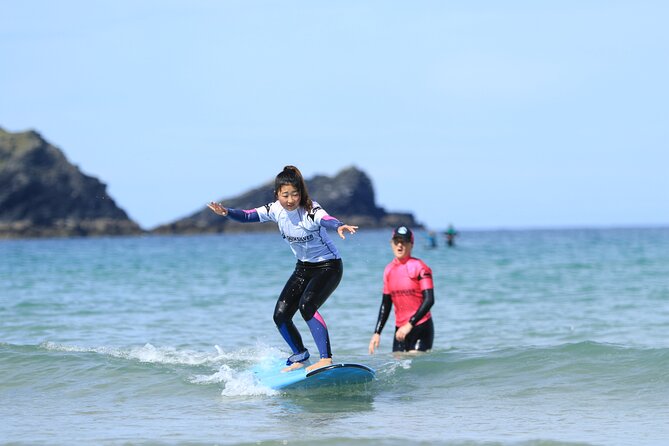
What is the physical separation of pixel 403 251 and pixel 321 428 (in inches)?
120

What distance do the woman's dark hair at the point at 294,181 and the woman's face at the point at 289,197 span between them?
3 cm

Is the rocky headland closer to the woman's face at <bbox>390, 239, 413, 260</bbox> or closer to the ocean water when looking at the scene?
the ocean water

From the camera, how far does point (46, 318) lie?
1706cm

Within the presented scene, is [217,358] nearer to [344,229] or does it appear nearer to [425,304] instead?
[425,304]

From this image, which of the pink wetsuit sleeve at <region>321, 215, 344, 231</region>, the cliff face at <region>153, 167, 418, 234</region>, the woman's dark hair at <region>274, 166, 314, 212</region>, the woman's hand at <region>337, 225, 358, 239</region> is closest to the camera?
the woman's hand at <region>337, 225, 358, 239</region>

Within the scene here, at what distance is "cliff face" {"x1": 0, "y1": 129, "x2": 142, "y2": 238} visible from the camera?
13512cm

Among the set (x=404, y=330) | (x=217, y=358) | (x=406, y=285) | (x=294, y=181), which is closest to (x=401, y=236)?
(x=406, y=285)

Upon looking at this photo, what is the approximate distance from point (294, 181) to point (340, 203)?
6663 inches

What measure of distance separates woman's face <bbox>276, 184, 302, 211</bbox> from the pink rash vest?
1955 millimetres

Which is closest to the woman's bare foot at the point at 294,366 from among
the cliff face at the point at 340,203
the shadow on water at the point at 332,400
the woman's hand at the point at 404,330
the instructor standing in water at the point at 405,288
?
the shadow on water at the point at 332,400

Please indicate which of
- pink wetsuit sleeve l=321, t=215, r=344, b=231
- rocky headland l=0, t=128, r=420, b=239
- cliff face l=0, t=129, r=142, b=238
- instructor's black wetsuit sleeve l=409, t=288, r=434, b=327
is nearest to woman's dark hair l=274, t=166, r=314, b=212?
pink wetsuit sleeve l=321, t=215, r=344, b=231

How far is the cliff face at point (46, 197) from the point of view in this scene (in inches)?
5320

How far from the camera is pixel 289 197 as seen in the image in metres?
8.35

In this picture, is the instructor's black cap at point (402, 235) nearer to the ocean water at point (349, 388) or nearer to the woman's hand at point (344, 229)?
the ocean water at point (349, 388)
